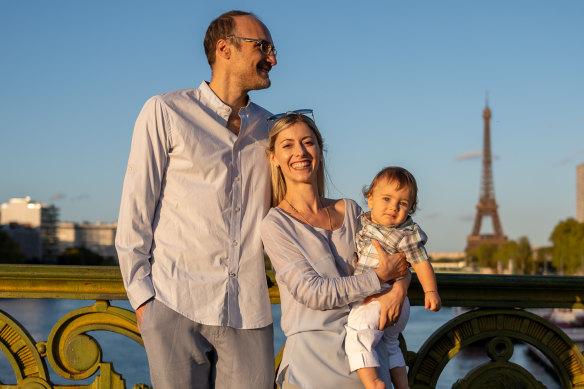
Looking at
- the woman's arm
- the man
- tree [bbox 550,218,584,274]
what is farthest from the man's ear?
tree [bbox 550,218,584,274]

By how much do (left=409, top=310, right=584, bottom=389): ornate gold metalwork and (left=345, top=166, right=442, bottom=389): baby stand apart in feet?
1.78

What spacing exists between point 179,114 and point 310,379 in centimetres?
106

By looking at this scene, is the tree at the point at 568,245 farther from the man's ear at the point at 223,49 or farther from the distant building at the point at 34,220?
the distant building at the point at 34,220

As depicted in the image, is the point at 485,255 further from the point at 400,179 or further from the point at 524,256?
the point at 400,179

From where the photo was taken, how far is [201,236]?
250 cm

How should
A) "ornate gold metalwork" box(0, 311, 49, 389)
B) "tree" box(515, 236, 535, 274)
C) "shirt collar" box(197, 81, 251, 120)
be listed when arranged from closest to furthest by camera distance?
"shirt collar" box(197, 81, 251, 120)
"ornate gold metalwork" box(0, 311, 49, 389)
"tree" box(515, 236, 535, 274)

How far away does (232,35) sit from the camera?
2676mm

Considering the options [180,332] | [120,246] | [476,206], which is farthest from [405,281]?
[476,206]

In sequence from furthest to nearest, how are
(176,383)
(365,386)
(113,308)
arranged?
(113,308)
(176,383)
(365,386)

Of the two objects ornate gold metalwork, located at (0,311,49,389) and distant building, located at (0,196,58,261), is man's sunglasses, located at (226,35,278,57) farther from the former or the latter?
distant building, located at (0,196,58,261)

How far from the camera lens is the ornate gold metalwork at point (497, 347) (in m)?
3.06

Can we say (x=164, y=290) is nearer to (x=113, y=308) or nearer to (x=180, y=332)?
(x=180, y=332)

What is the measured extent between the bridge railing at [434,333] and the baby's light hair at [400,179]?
0.47m

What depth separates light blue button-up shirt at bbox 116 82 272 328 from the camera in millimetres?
2477
